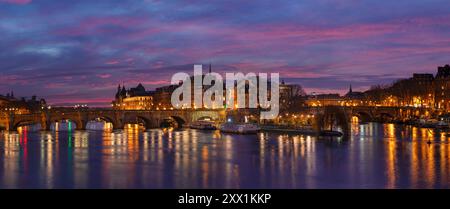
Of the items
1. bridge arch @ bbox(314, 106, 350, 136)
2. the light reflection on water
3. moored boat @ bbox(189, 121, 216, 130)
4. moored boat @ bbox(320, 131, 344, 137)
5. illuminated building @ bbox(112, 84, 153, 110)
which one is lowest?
the light reflection on water

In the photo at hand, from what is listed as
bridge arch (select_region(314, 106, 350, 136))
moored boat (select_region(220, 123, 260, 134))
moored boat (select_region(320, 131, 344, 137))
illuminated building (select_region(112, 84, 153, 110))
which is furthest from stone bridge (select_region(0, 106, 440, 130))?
illuminated building (select_region(112, 84, 153, 110))

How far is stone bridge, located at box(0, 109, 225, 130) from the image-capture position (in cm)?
6912

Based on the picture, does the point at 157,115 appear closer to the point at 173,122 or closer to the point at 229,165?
the point at 173,122

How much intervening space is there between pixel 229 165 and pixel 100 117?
43231 millimetres

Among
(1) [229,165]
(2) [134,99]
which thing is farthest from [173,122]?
(2) [134,99]

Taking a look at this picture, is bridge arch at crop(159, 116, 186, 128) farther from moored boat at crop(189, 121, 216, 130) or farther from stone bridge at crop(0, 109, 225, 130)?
moored boat at crop(189, 121, 216, 130)

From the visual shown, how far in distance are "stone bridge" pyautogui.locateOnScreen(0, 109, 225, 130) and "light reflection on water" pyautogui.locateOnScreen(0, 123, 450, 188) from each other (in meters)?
24.7

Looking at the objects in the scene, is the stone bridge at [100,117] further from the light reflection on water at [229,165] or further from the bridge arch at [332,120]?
the bridge arch at [332,120]

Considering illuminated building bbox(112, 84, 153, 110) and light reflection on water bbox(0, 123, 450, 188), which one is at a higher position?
illuminated building bbox(112, 84, 153, 110)

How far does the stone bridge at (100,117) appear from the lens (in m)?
69.1

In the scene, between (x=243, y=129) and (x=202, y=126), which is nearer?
(x=243, y=129)

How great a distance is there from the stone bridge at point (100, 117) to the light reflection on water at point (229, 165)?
24.7m

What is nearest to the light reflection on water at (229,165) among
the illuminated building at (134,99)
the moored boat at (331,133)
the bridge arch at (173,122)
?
the moored boat at (331,133)

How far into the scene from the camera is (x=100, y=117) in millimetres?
71562
